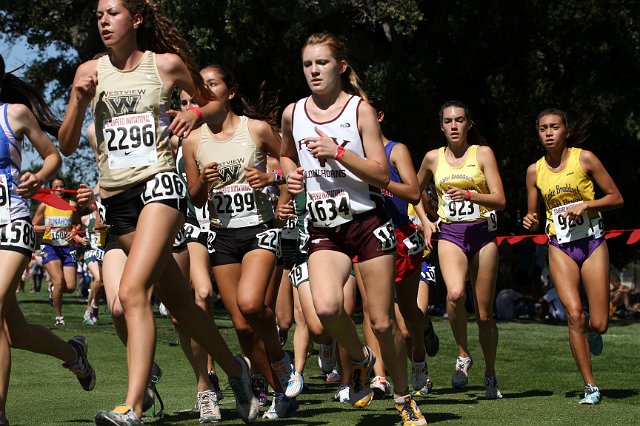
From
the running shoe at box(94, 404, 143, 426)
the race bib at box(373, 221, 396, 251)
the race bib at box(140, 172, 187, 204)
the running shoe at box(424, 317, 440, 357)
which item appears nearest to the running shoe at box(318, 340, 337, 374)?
the running shoe at box(424, 317, 440, 357)

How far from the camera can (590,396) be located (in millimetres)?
8875

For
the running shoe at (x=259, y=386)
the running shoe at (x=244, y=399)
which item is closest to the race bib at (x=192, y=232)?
the running shoe at (x=259, y=386)

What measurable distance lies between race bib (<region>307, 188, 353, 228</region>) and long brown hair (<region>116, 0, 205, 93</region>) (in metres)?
0.97

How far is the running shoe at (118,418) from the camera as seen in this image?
5.57 metres

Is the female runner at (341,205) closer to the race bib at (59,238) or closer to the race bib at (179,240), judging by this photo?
the race bib at (179,240)

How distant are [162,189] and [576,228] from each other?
4.24 metres

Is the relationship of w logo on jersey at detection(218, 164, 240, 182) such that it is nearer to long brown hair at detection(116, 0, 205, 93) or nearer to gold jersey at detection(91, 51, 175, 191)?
long brown hair at detection(116, 0, 205, 93)

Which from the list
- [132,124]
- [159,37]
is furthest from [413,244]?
[132,124]

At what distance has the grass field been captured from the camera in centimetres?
778

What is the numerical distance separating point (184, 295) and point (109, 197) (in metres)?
0.77

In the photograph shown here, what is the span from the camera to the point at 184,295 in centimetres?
678

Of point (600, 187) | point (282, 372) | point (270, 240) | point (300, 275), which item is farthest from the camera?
point (600, 187)

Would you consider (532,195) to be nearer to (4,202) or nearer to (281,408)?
(281,408)

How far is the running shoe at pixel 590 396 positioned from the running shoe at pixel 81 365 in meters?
3.76
